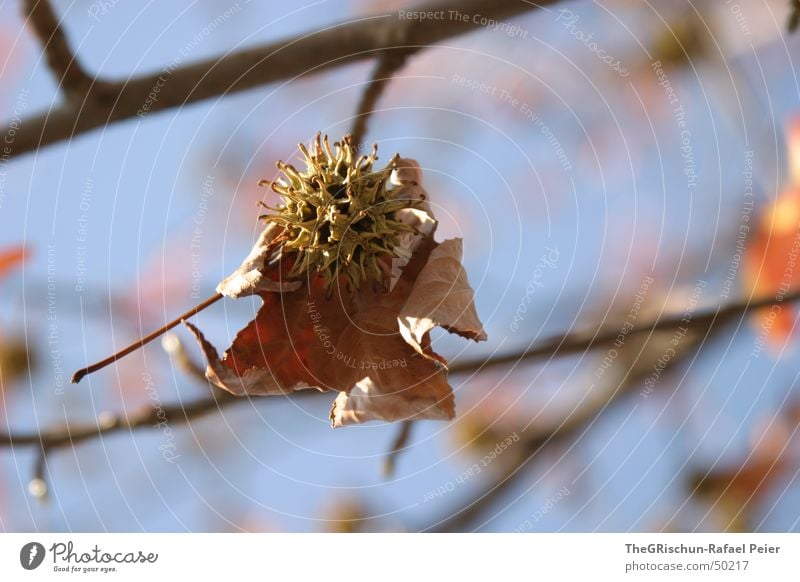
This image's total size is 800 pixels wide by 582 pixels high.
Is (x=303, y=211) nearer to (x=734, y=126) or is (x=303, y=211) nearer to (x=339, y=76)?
(x=339, y=76)

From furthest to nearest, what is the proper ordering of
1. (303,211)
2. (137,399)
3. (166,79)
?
(137,399)
(166,79)
(303,211)

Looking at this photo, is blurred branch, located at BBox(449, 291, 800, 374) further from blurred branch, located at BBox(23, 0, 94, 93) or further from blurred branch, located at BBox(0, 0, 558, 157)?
blurred branch, located at BBox(23, 0, 94, 93)

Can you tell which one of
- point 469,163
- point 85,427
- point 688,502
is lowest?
point 688,502

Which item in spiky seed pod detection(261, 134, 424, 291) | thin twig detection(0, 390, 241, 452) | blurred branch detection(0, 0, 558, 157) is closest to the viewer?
spiky seed pod detection(261, 134, 424, 291)

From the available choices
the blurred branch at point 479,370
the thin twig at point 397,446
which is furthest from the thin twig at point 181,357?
the thin twig at point 397,446

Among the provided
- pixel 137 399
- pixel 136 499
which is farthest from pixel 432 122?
pixel 136 499
